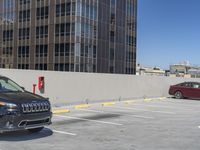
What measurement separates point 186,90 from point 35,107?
845 inches

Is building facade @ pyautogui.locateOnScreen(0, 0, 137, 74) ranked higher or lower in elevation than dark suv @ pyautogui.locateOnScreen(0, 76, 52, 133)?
higher

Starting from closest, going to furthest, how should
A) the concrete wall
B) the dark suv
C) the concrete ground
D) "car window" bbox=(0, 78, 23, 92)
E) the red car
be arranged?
the dark suv, the concrete ground, "car window" bbox=(0, 78, 23, 92), the concrete wall, the red car

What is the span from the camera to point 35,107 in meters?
9.54

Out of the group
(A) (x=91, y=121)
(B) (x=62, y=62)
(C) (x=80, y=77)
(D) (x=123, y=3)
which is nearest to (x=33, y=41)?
(B) (x=62, y=62)

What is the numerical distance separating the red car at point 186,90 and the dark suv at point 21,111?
20.8 metres

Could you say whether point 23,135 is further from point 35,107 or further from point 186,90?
point 186,90

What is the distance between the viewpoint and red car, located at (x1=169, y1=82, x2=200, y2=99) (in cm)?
2915

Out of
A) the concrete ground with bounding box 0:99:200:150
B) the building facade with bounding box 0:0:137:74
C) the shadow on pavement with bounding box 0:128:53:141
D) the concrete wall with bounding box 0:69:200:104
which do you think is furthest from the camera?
the building facade with bounding box 0:0:137:74

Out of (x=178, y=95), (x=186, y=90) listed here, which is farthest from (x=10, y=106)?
(x=178, y=95)

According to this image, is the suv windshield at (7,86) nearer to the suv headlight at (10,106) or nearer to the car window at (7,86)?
the car window at (7,86)

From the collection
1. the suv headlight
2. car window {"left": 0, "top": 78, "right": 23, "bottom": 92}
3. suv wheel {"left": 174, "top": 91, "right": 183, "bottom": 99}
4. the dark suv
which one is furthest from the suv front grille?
suv wheel {"left": 174, "top": 91, "right": 183, "bottom": 99}

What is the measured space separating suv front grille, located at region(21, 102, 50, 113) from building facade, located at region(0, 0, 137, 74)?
5451 centimetres

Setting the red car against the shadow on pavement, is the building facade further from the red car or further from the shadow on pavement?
the shadow on pavement

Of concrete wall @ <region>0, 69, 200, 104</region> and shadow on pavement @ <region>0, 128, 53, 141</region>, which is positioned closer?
shadow on pavement @ <region>0, 128, 53, 141</region>
